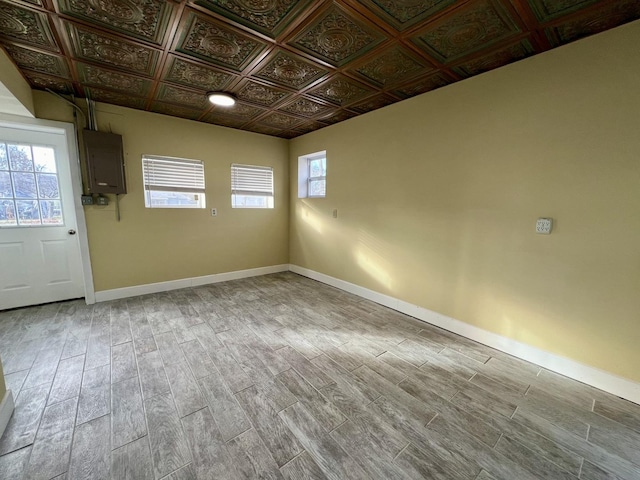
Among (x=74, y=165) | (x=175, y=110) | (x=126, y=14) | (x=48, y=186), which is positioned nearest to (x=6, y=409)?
(x=126, y=14)

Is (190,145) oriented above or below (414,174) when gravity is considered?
above

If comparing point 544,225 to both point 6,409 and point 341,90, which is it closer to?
point 341,90

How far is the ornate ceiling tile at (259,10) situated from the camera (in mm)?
1561

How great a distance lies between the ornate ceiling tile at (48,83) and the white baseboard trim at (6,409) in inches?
114

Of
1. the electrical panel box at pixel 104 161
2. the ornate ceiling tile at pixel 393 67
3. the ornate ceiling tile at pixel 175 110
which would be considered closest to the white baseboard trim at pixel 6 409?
the electrical panel box at pixel 104 161

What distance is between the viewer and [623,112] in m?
1.71

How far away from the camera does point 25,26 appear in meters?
1.76

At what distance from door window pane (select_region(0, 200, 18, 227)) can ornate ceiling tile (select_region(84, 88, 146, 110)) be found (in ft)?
5.23

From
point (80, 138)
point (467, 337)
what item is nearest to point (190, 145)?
point (80, 138)

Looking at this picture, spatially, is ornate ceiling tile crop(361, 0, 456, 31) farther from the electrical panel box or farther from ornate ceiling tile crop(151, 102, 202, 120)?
the electrical panel box

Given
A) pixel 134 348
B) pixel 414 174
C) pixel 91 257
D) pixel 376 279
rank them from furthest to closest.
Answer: pixel 376 279 < pixel 91 257 < pixel 414 174 < pixel 134 348

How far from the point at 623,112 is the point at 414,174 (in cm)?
159

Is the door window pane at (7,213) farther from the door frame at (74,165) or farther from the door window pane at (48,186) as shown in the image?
the door frame at (74,165)

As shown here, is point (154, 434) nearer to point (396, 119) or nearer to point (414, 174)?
point (414, 174)
